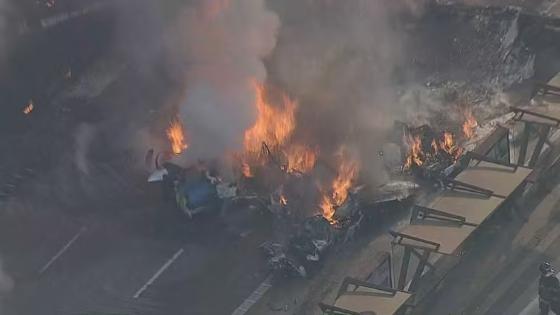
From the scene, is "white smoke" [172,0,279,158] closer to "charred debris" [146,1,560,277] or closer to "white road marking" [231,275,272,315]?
"charred debris" [146,1,560,277]

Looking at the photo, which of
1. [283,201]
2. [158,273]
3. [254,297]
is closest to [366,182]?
[283,201]

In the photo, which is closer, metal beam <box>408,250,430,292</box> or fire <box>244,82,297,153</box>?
metal beam <box>408,250,430,292</box>

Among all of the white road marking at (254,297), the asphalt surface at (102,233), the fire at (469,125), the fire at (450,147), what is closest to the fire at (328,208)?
the asphalt surface at (102,233)

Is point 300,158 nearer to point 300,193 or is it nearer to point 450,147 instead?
point 300,193

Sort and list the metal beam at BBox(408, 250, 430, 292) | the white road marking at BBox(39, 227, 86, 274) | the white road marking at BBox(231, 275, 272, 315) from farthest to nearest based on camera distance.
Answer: the white road marking at BBox(39, 227, 86, 274) → the white road marking at BBox(231, 275, 272, 315) → the metal beam at BBox(408, 250, 430, 292)

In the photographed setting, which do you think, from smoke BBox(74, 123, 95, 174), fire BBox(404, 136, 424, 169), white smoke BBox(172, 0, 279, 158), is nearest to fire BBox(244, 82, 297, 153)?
white smoke BBox(172, 0, 279, 158)

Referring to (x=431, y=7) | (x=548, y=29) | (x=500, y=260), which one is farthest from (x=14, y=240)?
→ (x=548, y=29)

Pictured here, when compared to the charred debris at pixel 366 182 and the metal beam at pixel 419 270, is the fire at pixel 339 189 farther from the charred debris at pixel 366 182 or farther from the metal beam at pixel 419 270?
the metal beam at pixel 419 270

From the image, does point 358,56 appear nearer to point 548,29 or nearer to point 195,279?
point 548,29
